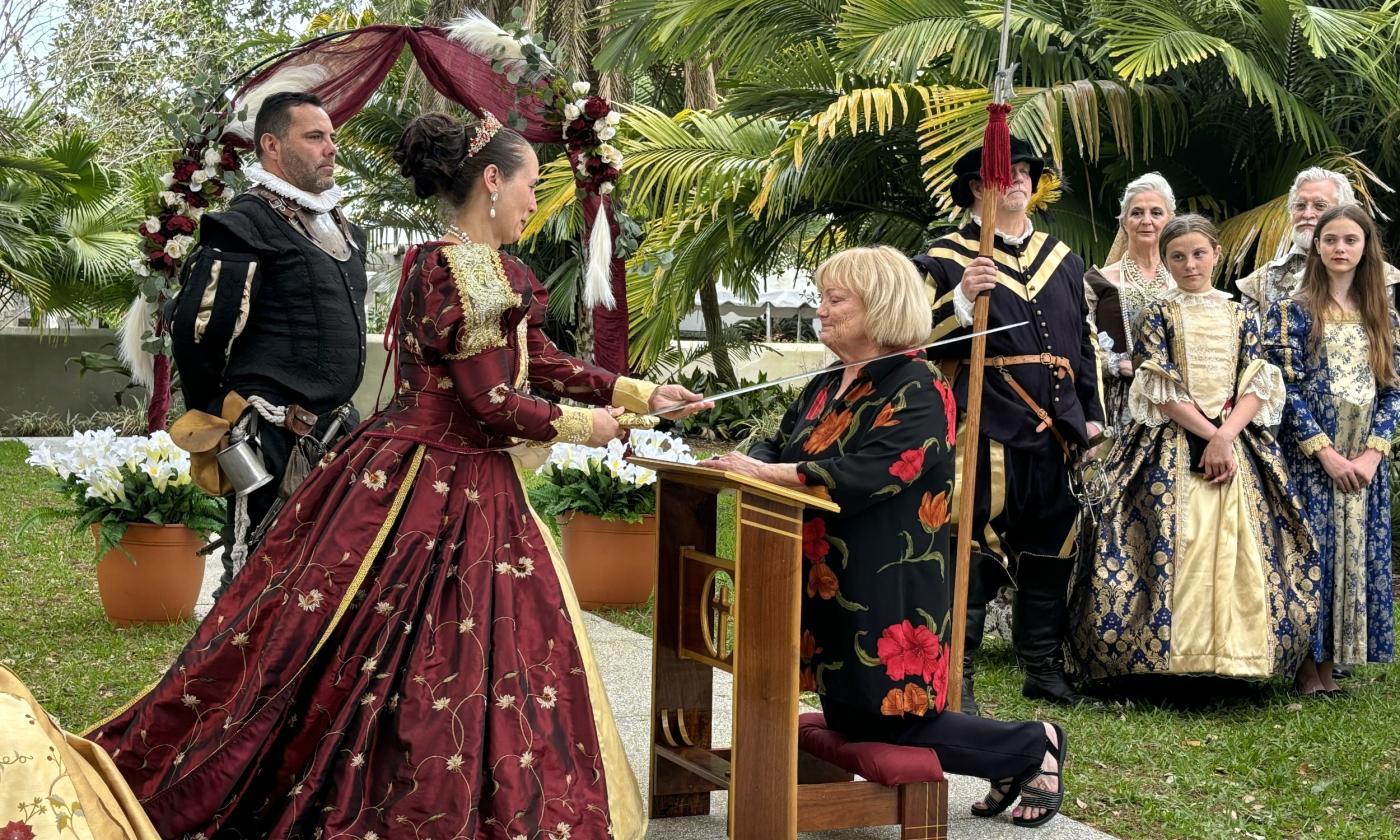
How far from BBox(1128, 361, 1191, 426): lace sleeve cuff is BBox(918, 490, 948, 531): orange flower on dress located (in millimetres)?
2053

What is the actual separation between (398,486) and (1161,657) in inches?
119

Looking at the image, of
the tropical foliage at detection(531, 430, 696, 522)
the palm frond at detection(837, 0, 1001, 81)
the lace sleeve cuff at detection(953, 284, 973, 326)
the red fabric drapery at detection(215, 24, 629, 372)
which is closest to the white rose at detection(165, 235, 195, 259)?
the red fabric drapery at detection(215, 24, 629, 372)

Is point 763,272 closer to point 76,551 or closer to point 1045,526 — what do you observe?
point 76,551

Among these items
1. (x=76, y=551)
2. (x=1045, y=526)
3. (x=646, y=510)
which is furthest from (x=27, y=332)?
(x=1045, y=526)

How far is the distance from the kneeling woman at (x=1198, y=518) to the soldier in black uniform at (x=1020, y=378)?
13.7 inches

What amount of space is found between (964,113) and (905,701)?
16.1ft

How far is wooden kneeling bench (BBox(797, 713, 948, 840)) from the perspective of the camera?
3.71 m

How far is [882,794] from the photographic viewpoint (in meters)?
3.77

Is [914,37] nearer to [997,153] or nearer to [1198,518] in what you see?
[1198,518]

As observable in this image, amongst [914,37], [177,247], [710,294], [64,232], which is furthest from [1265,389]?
[64,232]

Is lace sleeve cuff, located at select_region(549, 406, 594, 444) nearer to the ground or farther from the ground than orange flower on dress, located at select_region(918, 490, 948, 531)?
farther from the ground

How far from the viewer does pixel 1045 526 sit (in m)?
5.32

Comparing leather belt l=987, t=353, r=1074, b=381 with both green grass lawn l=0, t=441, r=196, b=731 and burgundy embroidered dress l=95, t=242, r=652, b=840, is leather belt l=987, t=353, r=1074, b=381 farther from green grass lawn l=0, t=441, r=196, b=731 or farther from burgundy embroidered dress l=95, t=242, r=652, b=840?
green grass lawn l=0, t=441, r=196, b=731

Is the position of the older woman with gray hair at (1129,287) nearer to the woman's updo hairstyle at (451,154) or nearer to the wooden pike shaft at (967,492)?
the wooden pike shaft at (967,492)
